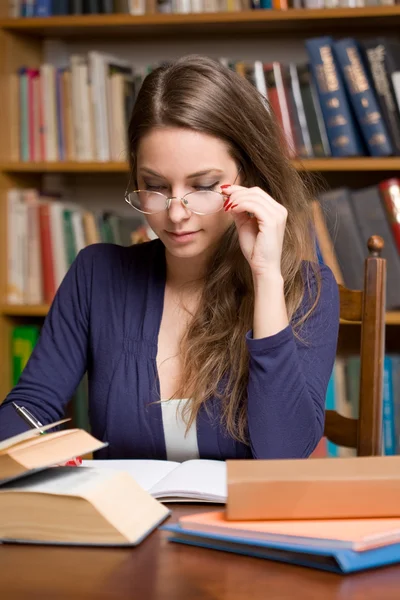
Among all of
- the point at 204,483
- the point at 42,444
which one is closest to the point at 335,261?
the point at 204,483

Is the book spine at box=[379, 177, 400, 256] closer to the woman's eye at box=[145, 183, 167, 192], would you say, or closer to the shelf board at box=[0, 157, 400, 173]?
the shelf board at box=[0, 157, 400, 173]

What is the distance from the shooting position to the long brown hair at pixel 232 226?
131 centimetres

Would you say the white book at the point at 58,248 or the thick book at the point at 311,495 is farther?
the white book at the point at 58,248

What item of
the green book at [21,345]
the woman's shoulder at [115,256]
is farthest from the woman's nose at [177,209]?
the green book at [21,345]

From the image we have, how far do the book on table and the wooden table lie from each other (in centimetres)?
2

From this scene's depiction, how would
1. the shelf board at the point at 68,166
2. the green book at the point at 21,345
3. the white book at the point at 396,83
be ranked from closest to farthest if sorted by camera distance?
the white book at the point at 396,83 → the shelf board at the point at 68,166 → the green book at the point at 21,345

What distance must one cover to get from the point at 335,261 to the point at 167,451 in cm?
101

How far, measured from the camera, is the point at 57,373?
143cm

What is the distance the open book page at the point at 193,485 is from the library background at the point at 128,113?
1254mm

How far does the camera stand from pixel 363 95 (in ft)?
7.10

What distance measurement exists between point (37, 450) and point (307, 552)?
0.91ft

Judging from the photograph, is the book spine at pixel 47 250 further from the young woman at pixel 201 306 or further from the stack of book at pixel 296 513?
the stack of book at pixel 296 513

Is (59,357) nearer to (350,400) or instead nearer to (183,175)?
(183,175)

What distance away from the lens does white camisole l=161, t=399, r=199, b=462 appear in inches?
52.3
